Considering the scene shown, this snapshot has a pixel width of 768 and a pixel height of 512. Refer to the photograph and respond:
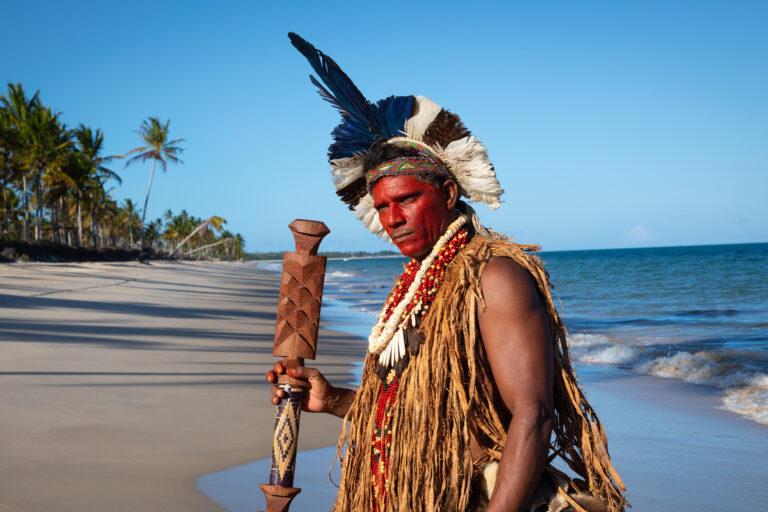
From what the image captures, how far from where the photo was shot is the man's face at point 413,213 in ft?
5.90

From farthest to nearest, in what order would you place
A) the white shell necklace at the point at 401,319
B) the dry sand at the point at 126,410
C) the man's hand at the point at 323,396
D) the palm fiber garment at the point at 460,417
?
the dry sand at the point at 126,410
the man's hand at the point at 323,396
the white shell necklace at the point at 401,319
the palm fiber garment at the point at 460,417

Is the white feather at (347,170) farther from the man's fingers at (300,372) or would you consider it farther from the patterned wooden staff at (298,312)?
the man's fingers at (300,372)

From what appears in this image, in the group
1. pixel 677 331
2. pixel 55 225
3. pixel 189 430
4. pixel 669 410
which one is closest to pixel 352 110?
pixel 189 430

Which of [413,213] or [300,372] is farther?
[300,372]

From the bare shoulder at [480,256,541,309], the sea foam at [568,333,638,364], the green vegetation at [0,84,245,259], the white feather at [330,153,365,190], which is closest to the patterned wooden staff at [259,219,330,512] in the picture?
the white feather at [330,153,365,190]

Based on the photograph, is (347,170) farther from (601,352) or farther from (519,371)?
(601,352)

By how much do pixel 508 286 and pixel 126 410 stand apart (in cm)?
433

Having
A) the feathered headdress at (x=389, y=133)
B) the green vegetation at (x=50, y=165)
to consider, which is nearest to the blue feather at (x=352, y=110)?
the feathered headdress at (x=389, y=133)

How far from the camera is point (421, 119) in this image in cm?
188

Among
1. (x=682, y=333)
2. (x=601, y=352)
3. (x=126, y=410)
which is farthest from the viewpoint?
(x=682, y=333)

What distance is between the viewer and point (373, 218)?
212cm

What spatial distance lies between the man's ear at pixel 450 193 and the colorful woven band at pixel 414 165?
0.02 meters

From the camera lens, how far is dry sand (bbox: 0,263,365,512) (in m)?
3.47

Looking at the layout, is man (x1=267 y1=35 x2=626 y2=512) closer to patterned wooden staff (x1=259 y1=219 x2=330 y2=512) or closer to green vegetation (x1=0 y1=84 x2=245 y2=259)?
patterned wooden staff (x1=259 y1=219 x2=330 y2=512)
